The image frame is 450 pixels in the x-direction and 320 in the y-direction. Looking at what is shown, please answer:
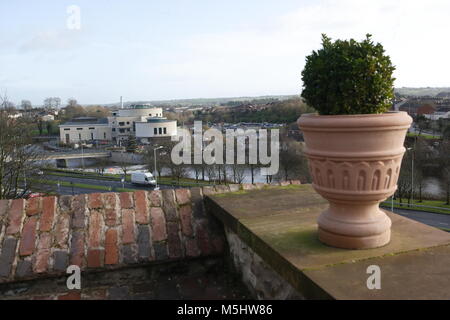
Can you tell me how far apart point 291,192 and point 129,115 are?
80.9 meters

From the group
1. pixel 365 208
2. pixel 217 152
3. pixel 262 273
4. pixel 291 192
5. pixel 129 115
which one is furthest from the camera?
pixel 129 115

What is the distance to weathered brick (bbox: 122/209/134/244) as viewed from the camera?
9.78 ft

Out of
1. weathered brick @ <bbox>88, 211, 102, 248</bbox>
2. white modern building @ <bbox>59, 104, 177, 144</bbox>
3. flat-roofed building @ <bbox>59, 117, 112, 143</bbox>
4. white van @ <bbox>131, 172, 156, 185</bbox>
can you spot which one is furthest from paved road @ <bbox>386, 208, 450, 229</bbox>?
flat-roofed building @ <bbox>59, 117, 112, 143</bbox>

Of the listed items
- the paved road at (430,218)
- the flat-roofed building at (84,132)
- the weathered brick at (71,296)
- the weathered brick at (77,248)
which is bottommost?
the paved road at (430,218)

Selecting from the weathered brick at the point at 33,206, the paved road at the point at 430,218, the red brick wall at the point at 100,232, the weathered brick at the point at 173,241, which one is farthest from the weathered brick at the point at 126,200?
the paved road at the point at 430,218

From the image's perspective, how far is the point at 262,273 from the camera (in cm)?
241

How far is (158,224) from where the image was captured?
10.3 feet

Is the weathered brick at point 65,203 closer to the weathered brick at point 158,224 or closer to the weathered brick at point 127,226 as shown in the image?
the weathered brick at point 127,226

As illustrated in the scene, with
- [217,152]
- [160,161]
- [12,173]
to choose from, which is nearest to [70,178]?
[160,161]

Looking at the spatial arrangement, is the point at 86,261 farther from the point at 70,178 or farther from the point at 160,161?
the point at 70,178

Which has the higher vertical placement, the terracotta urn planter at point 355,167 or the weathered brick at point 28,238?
the terracotta urn planter at point 355,167

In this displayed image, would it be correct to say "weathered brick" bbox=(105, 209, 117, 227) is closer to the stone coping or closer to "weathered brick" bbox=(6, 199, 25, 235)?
"weathered brick" bbox=(6, 199, 25, 235)

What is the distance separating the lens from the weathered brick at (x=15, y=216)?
292 cm

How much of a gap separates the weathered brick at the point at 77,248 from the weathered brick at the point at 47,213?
228mm
